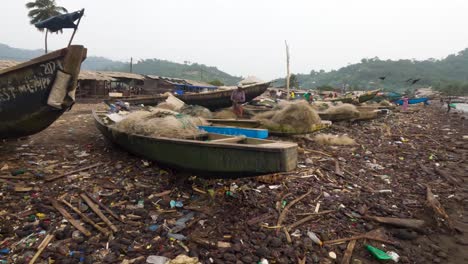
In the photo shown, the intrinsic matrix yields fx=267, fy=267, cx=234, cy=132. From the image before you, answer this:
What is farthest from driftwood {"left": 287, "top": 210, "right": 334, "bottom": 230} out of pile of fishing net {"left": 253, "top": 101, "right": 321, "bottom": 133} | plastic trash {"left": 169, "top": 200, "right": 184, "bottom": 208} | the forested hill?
the forested hill

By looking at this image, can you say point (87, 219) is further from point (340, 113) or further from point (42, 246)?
point (340, 113)

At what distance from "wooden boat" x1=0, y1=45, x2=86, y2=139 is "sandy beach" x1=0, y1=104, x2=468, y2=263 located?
730 mm

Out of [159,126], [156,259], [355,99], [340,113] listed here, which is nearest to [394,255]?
[156,259]

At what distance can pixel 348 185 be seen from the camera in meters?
5.05

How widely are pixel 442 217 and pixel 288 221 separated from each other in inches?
92.7

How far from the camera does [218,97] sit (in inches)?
509

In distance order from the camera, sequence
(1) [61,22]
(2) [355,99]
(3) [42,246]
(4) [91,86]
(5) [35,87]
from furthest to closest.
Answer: (4) [91,86] < (2) [355,99] < (1) [61,22] < (5) [35,87] < (3) [42,246]

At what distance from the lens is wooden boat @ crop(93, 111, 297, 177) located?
3.05 metres

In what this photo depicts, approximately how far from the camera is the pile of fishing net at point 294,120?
772cm

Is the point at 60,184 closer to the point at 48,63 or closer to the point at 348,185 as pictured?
the point at 48,63

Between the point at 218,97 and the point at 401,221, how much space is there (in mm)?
10118

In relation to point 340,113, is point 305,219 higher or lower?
lower

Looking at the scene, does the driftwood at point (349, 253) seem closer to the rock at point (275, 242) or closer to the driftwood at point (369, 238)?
the driftwood at point (369, 238)

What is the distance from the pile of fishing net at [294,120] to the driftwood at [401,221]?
4.09 m
